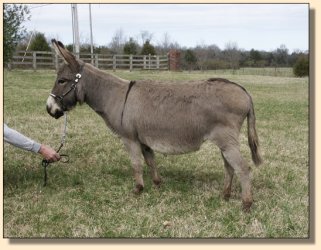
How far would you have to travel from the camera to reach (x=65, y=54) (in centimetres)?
473

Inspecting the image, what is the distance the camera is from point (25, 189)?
507 cm

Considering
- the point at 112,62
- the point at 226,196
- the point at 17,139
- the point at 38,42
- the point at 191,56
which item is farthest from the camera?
the point at 112,62

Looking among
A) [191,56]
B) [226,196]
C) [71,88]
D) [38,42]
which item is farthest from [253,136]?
[38,42]

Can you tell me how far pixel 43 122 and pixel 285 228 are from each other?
6.46m

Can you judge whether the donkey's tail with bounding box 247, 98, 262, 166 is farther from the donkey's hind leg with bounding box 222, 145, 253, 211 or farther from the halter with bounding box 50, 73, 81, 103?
the halter with bounding box 50, 73, 81, 103

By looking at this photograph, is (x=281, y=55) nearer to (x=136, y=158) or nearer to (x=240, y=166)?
(x=240, y=166)

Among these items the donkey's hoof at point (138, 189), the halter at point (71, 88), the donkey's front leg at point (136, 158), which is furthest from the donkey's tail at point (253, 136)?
the halter at point (71, 88)

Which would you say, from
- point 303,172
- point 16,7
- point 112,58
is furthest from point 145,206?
point 112,58

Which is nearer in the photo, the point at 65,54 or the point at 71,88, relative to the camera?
the point at 65,54

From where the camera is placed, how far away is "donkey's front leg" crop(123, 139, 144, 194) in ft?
16.0

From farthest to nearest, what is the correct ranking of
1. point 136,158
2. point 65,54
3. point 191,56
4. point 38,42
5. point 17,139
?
point 38,42 → point 191,56 → point 136,158 → point 65,54 → point 17,139

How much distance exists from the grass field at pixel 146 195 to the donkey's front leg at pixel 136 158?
0.13 meters

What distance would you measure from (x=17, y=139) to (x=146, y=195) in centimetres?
168

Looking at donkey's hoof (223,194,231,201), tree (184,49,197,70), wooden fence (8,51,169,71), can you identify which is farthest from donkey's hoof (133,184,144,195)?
wooden fence (8,51,169,71)
